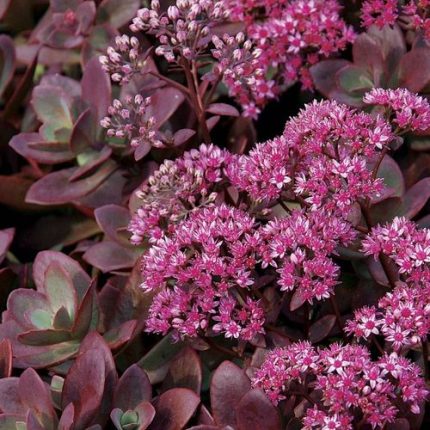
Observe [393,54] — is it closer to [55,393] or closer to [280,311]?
[280,311]

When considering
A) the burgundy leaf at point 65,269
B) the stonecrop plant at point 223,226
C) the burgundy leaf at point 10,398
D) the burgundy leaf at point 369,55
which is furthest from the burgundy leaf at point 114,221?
the burgundy leaf at point 369,55

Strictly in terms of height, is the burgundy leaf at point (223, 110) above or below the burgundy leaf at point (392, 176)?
above

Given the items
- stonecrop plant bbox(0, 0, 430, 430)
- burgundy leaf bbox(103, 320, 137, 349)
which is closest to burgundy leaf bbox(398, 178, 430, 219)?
stonecrop plant bbox(0, 0, 430, 430)

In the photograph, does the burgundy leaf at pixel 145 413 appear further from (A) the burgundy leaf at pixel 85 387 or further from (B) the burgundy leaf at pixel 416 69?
(B) the burgundy leaf at pixel 416 69

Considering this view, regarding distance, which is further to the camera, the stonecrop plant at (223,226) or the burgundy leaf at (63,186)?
the burgundy leaf at (63,186)

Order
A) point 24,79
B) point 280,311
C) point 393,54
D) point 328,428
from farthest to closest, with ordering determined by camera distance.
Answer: point 24,79 → point 393,54 → point 280,311 → point 328,428

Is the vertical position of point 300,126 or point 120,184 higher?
point 300,126

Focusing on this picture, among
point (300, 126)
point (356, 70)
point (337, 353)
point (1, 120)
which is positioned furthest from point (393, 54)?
point (1, 120)

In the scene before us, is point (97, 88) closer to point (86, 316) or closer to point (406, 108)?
point (86, 316)
